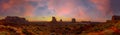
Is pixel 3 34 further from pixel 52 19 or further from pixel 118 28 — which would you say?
pixel 52 19

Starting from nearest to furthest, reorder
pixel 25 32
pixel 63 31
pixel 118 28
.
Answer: pixel 118 28 → pixel 25 32 → pixel 63 31

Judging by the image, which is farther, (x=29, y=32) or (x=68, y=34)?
(x=68, y=34)

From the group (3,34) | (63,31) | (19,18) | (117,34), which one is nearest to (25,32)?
(3,34)

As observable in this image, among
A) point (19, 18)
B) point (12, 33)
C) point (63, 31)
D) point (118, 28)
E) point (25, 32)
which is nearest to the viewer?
point (118, 28)

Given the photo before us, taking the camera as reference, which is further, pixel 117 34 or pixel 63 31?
pixel 63 31

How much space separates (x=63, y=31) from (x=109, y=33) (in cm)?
5451

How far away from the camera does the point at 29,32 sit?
3450 inches

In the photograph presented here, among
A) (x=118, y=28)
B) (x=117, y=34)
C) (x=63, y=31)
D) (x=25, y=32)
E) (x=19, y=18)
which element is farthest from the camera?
(x=19, y=18)

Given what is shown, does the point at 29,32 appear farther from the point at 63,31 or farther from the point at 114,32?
the point at 114,32

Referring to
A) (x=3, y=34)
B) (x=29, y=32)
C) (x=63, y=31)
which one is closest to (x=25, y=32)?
(x=29, y=32)

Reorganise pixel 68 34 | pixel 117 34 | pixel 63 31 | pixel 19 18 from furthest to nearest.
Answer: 1. pixel 19 18
2. pixel 63 31
3. pixel 68 34
4. pixel 117 34

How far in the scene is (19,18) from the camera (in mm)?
166875

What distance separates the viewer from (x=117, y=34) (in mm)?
59281

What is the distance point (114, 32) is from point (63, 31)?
55.0 meters
